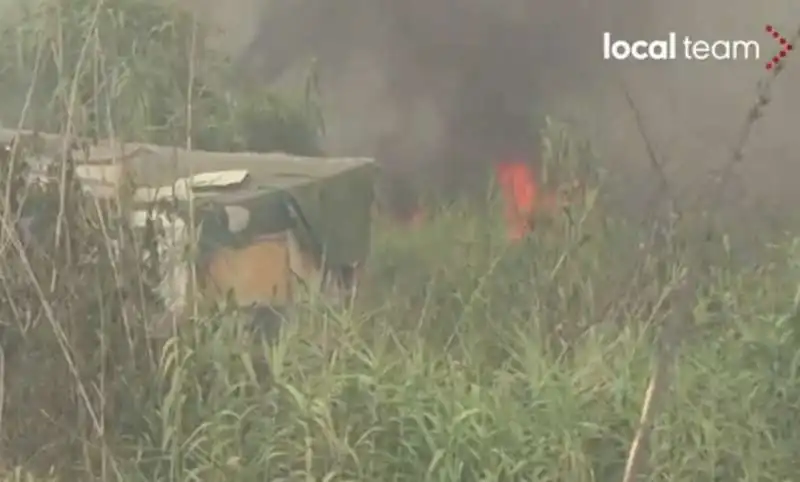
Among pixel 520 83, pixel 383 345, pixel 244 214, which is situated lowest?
pixel 383 345

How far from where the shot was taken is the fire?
1516 millimetres

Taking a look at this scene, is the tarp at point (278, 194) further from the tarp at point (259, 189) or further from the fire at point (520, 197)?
the fire at point (520, 197)

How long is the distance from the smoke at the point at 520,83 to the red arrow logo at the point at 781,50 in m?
0.01

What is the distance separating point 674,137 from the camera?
1.51m

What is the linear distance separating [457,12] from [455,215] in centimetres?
28

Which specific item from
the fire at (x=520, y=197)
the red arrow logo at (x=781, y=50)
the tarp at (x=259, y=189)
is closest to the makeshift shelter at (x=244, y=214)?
the tarp at (x=259, y=189)

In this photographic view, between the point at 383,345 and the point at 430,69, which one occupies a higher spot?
the point at 430,69

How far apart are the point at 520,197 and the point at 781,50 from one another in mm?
409

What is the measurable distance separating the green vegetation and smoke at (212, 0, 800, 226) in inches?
2.0

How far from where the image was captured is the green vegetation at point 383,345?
4.89ft

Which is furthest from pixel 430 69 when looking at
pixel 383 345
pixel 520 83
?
pixel 383 345

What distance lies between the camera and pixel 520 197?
59.8 inches

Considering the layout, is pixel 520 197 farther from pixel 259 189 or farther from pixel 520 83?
pixel 259 189

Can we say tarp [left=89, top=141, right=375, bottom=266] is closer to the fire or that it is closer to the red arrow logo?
the fire
